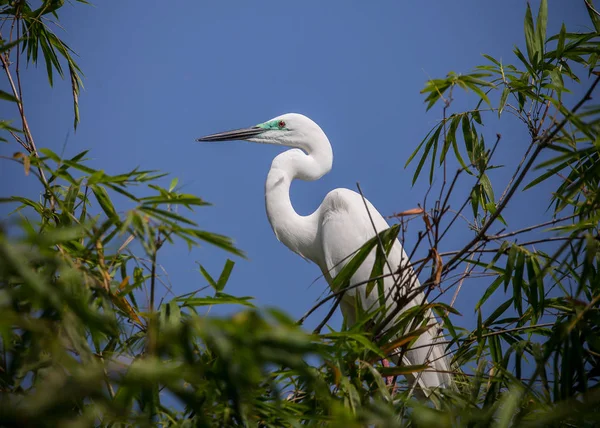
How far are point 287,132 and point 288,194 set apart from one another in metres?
0.39

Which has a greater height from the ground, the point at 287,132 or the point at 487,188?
the point at 287,132

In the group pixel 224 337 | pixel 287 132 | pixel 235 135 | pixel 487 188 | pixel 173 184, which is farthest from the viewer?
pixel 235 135

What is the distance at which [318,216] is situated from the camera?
11.2 ft

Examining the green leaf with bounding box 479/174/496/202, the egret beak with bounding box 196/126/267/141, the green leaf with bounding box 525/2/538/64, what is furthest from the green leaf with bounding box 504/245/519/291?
the egret beak with bounding box 196/126/267/141

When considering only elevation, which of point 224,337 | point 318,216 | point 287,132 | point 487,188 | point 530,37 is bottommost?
point 224,337

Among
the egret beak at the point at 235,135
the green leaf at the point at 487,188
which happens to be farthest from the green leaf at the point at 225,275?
the egret beak at the point at 235,135

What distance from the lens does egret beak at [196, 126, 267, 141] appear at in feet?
12.0

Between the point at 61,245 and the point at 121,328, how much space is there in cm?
30

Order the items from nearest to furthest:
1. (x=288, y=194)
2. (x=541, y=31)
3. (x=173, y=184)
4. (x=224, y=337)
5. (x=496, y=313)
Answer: (x=224, y=337)
(x=173, y=184)
(x=496, y=313)
(x=541, y=31)
(x=288, y=194)

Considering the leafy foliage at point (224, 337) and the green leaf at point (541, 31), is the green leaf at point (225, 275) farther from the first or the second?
the green leaf at point (541, 31)

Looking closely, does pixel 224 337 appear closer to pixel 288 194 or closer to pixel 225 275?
pixel 225 275

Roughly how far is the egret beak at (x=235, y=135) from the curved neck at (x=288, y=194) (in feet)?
1.30

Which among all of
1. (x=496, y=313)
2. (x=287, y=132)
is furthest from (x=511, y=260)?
(x=287, y=132)

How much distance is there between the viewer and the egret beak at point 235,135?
365 cm
